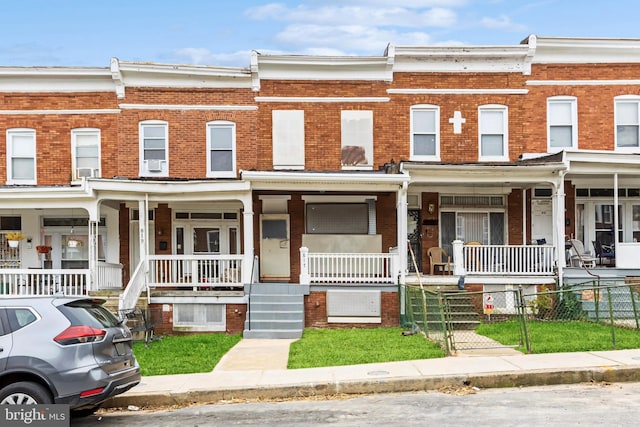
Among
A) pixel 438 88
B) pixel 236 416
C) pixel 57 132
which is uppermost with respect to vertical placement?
pixel 438 88

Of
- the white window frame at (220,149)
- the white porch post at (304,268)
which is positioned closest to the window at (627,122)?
the white porch post at (304,268)

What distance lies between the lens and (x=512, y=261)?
16.9 meters

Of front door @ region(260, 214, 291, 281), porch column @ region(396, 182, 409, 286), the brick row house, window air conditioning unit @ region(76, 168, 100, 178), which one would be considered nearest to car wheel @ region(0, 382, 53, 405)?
porch column @ region(396, 182, 409, 286)

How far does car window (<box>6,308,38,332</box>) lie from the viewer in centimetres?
757

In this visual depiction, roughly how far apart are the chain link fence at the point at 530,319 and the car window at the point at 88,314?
19.7ft

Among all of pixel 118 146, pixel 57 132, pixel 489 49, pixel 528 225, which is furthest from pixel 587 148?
pixel 57 132

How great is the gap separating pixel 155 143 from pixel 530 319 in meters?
11.6

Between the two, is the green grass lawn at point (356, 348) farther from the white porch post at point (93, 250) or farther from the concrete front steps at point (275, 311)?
the white porch post at point (93, 250)

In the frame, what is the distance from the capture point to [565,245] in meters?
18.0

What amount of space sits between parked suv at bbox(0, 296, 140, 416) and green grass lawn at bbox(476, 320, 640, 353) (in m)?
7.68

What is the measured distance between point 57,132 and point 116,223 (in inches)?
127

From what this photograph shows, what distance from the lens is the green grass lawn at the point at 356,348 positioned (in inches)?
452

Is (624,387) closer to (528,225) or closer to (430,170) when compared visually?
(430,170)

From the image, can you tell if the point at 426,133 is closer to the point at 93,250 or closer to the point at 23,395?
the point at 93,250
